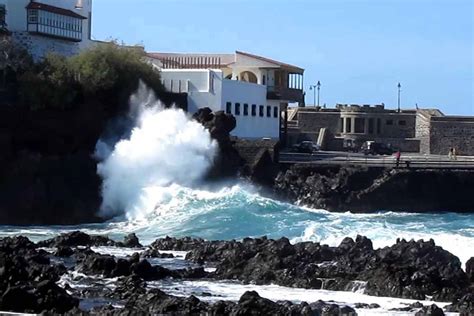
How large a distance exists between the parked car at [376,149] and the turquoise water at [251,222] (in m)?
19.0

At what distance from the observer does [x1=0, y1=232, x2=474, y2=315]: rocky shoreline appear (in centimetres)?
2748

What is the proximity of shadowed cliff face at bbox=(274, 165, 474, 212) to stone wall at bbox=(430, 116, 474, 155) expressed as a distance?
21.3m

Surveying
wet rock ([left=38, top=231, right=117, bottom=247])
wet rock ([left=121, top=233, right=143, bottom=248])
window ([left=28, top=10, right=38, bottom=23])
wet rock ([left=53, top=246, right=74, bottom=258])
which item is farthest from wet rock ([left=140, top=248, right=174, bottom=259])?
window ([left=28, top=10, right=38, bottom=23])

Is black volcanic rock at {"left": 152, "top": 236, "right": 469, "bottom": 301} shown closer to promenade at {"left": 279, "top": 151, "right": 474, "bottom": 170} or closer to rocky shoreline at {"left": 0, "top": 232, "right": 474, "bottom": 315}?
rocky shoreline at {"left": 0, "top": 232, "right": 474, "bottom": 315}

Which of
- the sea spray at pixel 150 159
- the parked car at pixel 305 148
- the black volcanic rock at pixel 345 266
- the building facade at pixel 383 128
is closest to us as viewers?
the black volcanic rock at pixel 345 266

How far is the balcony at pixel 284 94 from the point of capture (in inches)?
2699

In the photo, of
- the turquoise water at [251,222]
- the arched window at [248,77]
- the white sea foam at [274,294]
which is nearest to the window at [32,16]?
the turquoise water at [251,222]

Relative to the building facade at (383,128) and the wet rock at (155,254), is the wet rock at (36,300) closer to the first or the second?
the wet rock at (155,254)

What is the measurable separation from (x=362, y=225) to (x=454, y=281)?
1617 centimetres

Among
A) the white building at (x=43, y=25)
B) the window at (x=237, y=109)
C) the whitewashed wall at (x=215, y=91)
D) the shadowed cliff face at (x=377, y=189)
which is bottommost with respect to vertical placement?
the shadowed cliff face at (x=377, y=189)

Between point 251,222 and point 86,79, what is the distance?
10953mm

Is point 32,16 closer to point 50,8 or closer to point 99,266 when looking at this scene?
point 50,8

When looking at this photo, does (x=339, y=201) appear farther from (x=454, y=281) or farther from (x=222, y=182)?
(x=454, y=281)

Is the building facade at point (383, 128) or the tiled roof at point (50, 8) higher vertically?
the tiled roof at point (50, 8)
